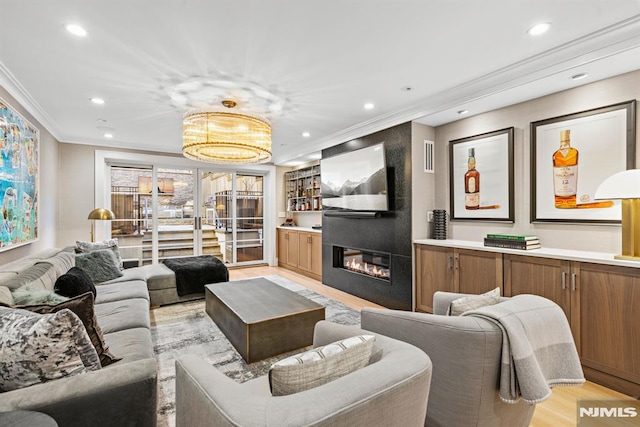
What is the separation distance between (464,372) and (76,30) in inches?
121

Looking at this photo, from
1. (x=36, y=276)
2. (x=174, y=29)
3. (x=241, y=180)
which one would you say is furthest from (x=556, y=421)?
(x=241, y=180)

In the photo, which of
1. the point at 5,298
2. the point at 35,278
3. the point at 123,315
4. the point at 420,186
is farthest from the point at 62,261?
the point at 420,186

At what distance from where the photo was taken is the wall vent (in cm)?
387

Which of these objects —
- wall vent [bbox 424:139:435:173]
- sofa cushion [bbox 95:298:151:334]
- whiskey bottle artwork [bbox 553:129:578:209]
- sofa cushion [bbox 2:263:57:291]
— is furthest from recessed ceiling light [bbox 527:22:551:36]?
sofa cushion [bbox 2:263:57:291]

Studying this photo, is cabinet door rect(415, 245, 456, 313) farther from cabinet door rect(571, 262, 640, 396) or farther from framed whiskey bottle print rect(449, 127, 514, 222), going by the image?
Answer: cabinet door rect(571, 262, 640, 396)

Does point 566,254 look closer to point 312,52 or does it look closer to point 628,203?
point 628,203

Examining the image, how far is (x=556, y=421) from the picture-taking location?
6.05ft

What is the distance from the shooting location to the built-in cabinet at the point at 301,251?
5664 millimetres

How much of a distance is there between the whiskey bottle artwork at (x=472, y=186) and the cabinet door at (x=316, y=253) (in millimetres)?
2724

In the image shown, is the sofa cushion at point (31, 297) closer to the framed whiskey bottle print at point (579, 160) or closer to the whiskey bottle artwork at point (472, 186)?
the whiskey bottle artwork at point (472, 186)

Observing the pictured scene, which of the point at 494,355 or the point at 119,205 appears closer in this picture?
the point at 494,355

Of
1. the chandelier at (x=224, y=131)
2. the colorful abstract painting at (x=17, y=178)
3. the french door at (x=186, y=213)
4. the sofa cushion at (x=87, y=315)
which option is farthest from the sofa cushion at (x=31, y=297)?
the french door at (x=186, y=213)

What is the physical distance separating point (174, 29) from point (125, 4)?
0.98 feet

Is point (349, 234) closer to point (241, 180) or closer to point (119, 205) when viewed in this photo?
point (241, 180)
